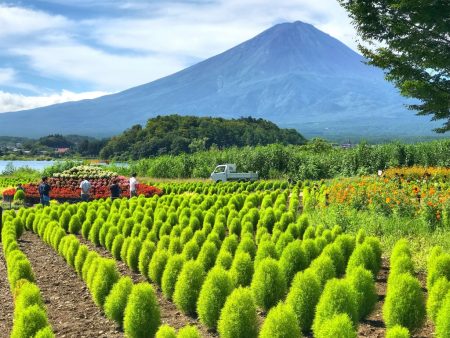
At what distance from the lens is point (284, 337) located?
516cm

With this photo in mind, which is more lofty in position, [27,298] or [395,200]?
[395,200]

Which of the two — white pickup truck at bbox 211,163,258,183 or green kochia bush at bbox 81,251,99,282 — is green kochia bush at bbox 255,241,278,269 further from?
white pickup truck at bbox 211,163,258,183

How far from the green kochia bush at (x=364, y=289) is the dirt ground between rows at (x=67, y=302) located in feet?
9.87

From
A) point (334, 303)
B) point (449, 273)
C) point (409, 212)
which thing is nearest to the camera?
point (334, 303)

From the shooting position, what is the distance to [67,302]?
8367mm

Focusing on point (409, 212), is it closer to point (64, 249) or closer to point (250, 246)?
point (250, 246)

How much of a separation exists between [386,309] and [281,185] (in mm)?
21860

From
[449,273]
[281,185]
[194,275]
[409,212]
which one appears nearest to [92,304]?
[194,275]

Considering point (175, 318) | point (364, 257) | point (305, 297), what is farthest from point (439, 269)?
point (175, 318)

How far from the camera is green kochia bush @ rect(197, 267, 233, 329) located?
662 centimetres

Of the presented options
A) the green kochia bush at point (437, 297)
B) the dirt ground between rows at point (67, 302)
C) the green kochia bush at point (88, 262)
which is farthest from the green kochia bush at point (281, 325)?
the green kochia bush at point (88, 262)

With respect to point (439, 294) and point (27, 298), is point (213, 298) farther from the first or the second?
point (439, 294)

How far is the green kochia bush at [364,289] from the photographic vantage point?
663 cm

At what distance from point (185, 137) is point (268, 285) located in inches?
2833
